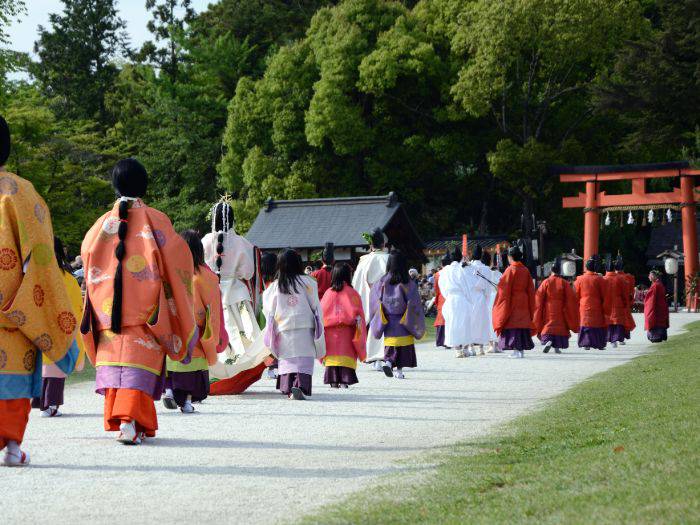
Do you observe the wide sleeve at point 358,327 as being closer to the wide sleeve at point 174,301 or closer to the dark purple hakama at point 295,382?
the dark purple hakama at point 295,382

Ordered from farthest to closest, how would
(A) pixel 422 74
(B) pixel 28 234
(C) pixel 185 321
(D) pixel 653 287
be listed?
(A) pixel 422 74 < (D) pixel 653 287 < (C) pixel 185 321 < (B) pixel 28 234

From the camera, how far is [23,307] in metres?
6.91

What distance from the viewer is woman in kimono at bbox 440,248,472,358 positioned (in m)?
20.5

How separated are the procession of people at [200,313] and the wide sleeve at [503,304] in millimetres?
23

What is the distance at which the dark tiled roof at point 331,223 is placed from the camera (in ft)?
133

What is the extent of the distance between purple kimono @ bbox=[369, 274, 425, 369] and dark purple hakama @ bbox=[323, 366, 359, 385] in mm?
2011

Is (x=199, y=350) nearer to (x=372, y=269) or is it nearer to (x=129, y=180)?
(x=129, y=180)

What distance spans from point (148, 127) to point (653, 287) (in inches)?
1344

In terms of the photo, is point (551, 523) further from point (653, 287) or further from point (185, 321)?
point (653, 287)

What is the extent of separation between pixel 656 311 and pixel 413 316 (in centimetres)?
904

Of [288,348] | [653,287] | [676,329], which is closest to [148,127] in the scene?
[676,329]

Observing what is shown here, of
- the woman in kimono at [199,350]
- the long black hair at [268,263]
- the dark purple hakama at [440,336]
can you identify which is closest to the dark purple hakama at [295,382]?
the woman in kimono at [199,350]

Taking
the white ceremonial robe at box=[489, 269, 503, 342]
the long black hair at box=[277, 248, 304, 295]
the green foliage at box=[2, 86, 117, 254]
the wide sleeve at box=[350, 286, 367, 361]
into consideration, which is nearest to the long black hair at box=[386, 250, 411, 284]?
the wide sleeve at box=[350, 286, 367, 361]

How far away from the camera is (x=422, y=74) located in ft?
150
